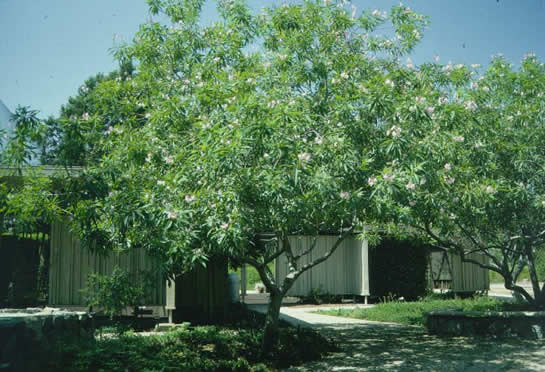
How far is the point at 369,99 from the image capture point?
752cm

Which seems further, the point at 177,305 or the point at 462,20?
the point at 177,305

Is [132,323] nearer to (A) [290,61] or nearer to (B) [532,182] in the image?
(A) [290,61]

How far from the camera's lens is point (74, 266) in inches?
465

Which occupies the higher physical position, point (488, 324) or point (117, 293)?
point (117, 293)

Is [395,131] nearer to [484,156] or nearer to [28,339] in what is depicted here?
[484,156]

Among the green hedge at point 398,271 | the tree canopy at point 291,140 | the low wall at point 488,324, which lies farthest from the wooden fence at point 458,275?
the low wall at point 488,324

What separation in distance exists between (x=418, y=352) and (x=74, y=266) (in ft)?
24.8

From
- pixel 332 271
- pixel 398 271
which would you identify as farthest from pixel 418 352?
pixel 332 271

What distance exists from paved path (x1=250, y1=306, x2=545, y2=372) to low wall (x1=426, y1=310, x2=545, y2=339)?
377mm

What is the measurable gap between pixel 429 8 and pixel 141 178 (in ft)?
21.2

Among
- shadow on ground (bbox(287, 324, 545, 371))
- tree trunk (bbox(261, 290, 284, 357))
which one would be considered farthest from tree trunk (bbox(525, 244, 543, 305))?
tree trunk (bbox(261, 290, 284, 357))

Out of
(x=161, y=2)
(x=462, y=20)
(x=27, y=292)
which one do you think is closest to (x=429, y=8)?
(x=462, y=20)

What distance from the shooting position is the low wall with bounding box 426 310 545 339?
35.1 ft

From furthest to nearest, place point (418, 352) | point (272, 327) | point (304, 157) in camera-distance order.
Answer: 1. point (418, 352)
2. point (272, 327)
3. point (304, 157)
